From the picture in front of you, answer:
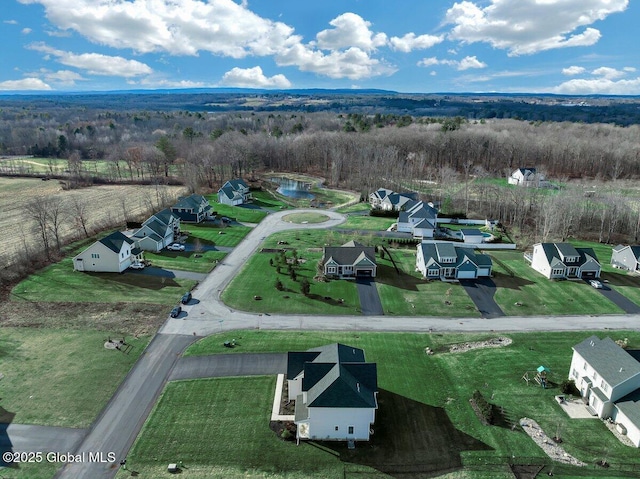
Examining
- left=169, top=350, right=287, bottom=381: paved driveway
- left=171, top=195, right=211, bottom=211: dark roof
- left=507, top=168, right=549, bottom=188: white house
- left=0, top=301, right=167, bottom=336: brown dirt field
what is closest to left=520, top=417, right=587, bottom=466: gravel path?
left=169, top=350, right=287, bottom=381: paved driveway

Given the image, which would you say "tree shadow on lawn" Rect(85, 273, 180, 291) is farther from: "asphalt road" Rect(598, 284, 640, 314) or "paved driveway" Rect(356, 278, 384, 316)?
"asphalt road" Rect(598, 284, 640, 314)

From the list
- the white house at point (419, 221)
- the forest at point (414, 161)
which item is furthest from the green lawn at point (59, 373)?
the forest at point (414, 161)

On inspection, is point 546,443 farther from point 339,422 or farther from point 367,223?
point 367,223

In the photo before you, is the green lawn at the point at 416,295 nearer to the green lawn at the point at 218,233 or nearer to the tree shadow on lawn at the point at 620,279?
the tree shadow on lawn at the point at 620,279

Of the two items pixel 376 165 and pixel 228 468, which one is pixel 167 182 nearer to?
pixel 376 165

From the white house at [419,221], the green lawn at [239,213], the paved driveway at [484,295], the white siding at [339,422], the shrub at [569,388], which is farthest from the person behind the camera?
the green lawn at [239,213]

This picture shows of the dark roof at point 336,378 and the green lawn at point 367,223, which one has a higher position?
the dark roof at point 336,378

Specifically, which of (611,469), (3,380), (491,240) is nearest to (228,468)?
(3,380)
